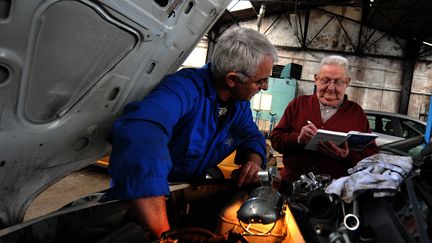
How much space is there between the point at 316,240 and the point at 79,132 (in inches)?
37.0

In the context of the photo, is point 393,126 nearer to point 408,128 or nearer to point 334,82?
point 408,128

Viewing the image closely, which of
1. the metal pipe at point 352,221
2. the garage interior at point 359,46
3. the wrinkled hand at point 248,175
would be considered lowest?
the wrinkled hand at point 248,175

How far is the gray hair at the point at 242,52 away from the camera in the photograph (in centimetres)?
142

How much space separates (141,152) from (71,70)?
0.33 m

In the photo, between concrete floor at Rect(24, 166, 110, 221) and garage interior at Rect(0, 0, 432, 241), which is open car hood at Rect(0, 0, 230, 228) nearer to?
concrete floor at Rect(24, 166, 110, 221)

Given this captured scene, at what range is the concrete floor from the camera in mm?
3232

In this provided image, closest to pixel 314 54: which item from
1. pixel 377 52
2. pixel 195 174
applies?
pixel 377 52

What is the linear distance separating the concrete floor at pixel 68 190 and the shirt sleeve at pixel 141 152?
2370 millimetres

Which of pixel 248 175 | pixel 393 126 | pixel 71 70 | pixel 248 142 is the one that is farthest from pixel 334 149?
pixel 393 126

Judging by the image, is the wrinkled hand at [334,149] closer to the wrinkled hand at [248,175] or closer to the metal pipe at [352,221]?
the wrinkled hand at [248,175]

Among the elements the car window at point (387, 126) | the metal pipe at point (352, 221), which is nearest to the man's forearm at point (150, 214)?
the metal pipe at point (352, 221)

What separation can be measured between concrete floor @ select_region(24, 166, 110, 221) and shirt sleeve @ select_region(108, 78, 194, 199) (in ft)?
7.78

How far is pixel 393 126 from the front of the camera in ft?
→ 21.3

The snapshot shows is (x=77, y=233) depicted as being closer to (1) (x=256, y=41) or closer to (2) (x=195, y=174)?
(2) (x=195, y=174)
